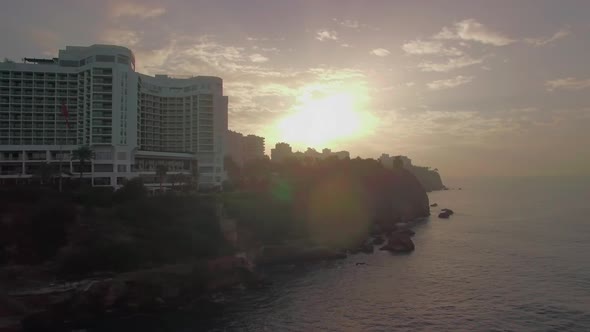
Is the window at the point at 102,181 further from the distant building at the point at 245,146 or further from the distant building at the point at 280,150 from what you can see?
the distant building at the point at 280,150

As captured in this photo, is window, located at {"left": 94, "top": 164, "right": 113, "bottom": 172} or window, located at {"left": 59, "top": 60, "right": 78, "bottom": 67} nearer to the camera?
window, located at {"left": 94, "top": 164, "right": 113, "bottom": 172}

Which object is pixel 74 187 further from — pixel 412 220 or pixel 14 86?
pixel 412 220

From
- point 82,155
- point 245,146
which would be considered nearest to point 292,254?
point 82,155

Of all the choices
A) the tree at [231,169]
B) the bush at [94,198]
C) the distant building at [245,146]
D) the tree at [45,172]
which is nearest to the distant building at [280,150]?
the distant building at [245,146]

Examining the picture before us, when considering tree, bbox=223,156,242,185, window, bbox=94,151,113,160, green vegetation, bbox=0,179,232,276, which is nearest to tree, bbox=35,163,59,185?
window, bbox=94,151,113,160

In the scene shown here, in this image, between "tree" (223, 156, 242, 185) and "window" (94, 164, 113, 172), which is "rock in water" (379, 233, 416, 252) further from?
"tree" (223, 156, 242, 185)

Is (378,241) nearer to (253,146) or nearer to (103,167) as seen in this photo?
(103,167)
